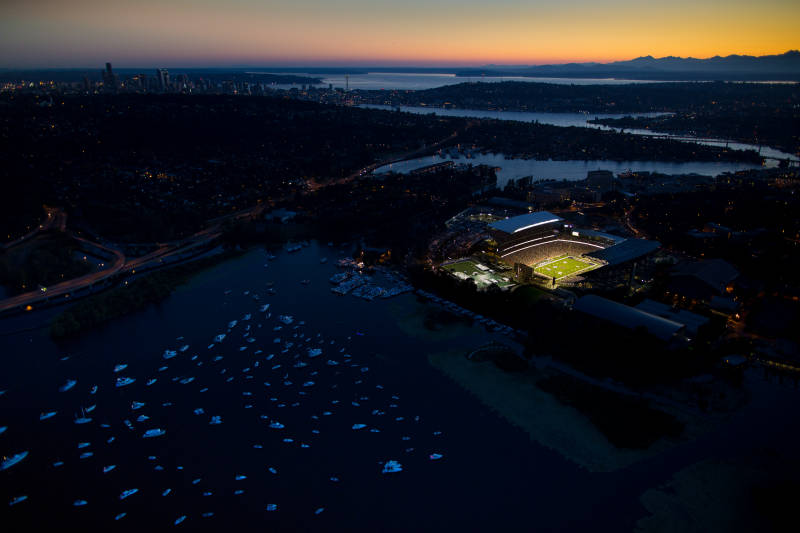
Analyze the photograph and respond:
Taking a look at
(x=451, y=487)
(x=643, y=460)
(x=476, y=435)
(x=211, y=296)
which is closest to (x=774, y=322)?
(x=643, y=460)

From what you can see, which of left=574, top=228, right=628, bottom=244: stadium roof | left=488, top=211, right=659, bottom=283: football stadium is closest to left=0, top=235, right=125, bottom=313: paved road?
left=488, top=211, right=659, bottom=283: football stadium

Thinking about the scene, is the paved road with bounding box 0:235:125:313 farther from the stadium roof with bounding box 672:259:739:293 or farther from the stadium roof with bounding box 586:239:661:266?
the stadium roof with bounding box 672:259:739:293

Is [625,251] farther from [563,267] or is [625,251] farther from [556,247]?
[556,247]

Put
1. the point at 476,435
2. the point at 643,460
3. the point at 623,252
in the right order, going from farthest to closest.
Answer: the point at 623,252, the point at 476,435, the point at 643,460

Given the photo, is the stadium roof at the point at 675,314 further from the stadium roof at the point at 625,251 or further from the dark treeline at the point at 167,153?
the dark treeline at the point at 167,153

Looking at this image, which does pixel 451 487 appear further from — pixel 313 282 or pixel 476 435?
pixel 313 282

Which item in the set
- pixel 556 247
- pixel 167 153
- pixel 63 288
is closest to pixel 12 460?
pixel 63 288
